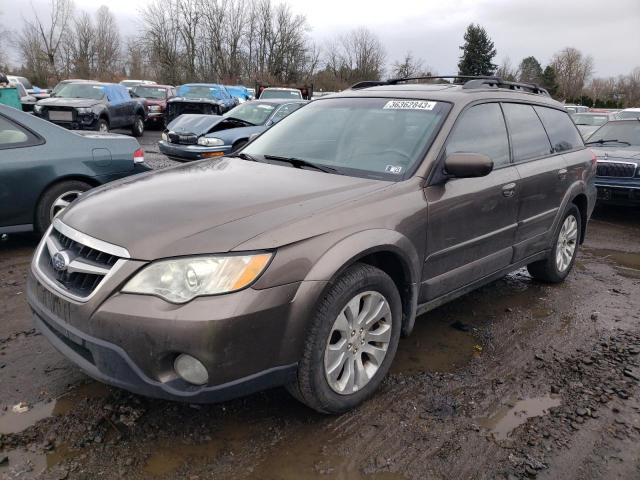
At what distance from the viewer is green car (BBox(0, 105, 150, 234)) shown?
491cm

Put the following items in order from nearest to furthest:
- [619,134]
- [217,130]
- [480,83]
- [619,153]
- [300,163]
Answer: [300,163]
[480,83]
[619,153]
[619,134]
[217,130]

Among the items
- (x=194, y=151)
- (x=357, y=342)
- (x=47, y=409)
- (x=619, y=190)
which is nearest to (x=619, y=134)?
(x=619, y=190)

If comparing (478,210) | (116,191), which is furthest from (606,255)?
(116,191)

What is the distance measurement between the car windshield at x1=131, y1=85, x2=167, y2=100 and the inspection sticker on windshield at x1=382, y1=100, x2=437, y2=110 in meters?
20.3

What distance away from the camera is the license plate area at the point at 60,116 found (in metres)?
12.7

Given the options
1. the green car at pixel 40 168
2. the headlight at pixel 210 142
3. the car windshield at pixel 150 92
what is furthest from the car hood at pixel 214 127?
the car windshield at pixel 150 92

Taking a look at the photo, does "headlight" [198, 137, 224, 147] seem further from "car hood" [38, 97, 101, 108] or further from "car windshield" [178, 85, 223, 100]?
"car windshield" [178, 85, 223, 100]

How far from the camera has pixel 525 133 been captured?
164 inches

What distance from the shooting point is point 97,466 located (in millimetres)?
2277

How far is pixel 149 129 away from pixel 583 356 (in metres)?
20.5

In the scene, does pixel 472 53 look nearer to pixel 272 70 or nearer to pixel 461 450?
pixel 272 70

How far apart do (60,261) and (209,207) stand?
745 mm

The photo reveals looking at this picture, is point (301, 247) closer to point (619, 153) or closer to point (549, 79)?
point (619, 153)

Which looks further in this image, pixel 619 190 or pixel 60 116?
pixel 60 116
